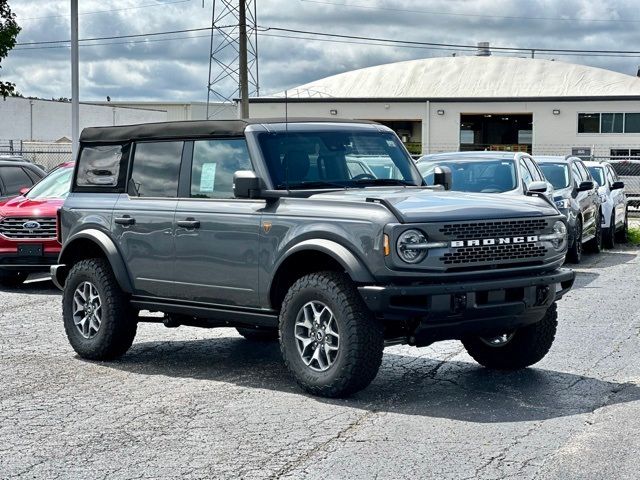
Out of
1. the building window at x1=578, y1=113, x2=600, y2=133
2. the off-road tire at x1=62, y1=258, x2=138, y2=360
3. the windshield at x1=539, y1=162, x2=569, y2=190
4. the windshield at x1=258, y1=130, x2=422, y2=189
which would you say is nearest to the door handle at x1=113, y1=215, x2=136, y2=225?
the off-road tire at x1=62, y1=258, x2=138, y2=360

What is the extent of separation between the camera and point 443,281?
771 cm

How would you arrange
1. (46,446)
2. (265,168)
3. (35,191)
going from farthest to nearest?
1. (35,191)
2. (265,168)
3. (46,446)

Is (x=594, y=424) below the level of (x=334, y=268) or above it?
below

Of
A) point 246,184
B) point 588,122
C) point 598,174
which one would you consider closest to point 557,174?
point 598,174

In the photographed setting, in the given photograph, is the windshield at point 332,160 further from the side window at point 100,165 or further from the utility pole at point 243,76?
the utility pole at point 243,76

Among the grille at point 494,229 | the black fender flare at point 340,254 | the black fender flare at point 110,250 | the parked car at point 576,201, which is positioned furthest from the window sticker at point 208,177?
the parked car at point 576,201

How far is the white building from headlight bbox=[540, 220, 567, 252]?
48251 mm

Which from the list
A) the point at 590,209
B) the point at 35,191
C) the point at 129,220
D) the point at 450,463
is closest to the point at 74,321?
the point at 129,220

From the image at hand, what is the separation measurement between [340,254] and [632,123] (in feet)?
184

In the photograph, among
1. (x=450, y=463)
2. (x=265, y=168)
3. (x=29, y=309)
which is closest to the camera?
(x=450, y=463)

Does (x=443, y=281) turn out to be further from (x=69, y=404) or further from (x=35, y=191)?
(x=35, y=191)

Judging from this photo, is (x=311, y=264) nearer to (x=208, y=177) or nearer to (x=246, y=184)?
(x=246, y=184)

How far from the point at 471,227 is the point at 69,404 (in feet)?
9.83

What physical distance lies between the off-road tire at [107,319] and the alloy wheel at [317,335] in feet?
6.91
